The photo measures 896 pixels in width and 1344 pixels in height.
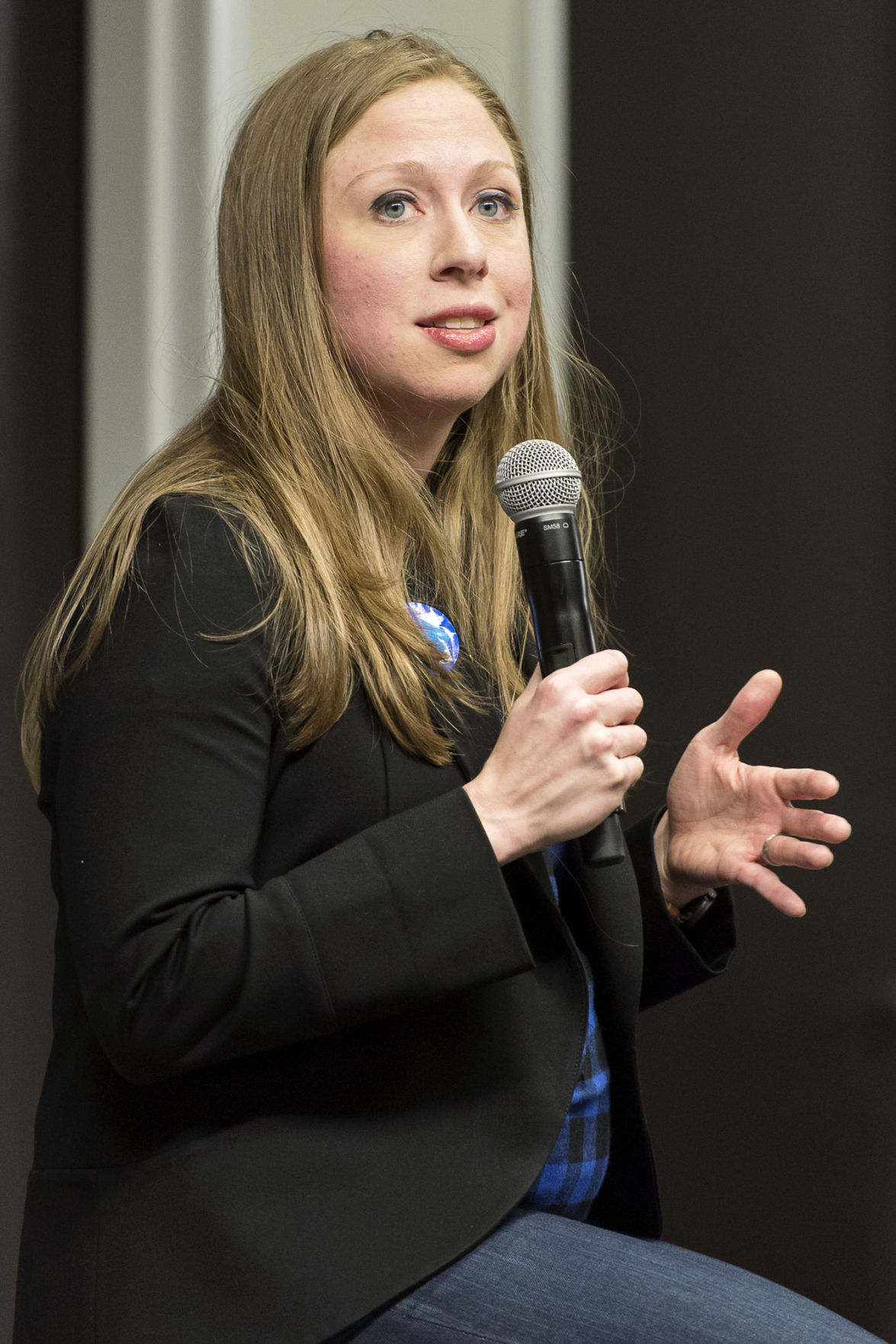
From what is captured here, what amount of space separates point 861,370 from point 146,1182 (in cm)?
139

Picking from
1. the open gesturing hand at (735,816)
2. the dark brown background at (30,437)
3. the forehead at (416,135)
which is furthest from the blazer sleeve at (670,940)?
the dark brown background at (30,437)

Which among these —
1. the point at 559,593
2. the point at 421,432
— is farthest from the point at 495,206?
the point at 559,593

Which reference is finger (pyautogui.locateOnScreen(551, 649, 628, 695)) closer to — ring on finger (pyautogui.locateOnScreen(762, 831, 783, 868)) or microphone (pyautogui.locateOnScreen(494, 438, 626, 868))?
microphone (pyautogui.locateOnScreen(494, 438, 626, 868))

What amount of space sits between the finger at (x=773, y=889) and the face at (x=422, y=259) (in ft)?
1.66

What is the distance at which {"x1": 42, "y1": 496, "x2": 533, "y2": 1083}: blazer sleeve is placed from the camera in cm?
90

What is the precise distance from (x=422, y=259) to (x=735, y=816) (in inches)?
23.4

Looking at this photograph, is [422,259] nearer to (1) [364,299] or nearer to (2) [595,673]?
(1) [364,299]

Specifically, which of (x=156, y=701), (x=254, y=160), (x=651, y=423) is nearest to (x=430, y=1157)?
(x=156, y=701)

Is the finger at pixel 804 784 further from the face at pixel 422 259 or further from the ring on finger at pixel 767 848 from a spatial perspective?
the face at pixel 422 259

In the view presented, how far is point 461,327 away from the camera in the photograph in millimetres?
1220

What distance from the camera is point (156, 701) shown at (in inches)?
37.0

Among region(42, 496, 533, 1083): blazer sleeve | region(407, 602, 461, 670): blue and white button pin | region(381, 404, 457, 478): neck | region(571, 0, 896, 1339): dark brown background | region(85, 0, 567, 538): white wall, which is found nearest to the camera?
region(42, 496, 533, 1083): blazer sleeve

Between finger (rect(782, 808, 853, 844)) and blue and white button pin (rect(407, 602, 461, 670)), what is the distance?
13.6 inches

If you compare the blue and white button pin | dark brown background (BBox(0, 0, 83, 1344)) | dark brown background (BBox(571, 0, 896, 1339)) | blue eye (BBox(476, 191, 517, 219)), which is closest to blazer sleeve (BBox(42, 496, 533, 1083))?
the blue and white button pin
